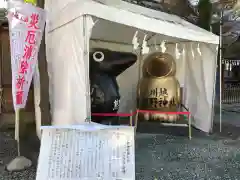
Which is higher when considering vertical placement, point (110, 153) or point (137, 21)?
point (137, 21)

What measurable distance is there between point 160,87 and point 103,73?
6.67 ft

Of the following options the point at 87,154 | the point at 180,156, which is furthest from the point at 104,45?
the point at 87,154

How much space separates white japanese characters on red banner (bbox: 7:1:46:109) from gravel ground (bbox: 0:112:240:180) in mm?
1129

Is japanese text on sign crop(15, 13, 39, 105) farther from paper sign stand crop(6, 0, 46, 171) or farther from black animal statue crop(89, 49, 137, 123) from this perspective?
black animal statue crop(89, 49, 137, 123)

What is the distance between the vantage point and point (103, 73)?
521 cm

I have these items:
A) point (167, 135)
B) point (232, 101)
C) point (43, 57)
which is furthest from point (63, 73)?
point (232, 101)

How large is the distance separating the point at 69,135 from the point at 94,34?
11.8 feet

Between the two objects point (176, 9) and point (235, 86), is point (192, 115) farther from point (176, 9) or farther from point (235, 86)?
point (235, 86)

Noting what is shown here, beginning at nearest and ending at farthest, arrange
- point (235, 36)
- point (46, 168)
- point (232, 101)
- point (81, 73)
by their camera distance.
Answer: point (46, 168) → point (81, 73) → point (235, 36) → point (232, 101)

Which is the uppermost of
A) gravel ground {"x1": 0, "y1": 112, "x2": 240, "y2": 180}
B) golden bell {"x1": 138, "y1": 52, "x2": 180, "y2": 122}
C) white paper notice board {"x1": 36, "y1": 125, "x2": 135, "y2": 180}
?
golden bell {"x1": 138, "y1": 52, "x2": 180, "y2": 122}

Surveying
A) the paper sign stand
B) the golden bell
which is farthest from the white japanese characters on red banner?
the golden bell

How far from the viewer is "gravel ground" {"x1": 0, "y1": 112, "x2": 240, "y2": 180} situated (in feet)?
12.4

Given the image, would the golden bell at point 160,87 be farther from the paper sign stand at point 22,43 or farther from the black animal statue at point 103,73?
the paper sign stand at point 22,43

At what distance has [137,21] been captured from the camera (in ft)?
13.8
